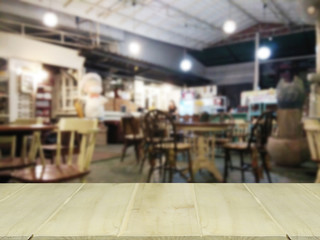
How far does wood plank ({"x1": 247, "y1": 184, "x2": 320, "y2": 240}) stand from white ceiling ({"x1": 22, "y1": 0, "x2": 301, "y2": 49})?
7367 mm

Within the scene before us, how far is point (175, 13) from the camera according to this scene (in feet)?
28.0

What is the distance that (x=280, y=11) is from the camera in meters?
8.62

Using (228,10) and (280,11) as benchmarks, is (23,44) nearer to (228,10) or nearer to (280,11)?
(228,10)

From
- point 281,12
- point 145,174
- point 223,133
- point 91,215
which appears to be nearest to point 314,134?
point 145,174

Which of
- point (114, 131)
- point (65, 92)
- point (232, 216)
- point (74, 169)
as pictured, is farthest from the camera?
point (114, 131)

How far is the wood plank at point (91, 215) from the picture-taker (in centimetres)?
41

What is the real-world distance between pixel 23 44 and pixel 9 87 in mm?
1269

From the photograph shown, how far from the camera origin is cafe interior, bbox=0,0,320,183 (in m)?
3.04

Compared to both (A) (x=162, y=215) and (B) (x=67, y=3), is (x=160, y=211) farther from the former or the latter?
(B) (x=67, y=3)

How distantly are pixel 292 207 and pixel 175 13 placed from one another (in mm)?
8983

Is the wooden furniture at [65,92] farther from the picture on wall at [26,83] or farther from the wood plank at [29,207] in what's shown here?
the wood plank at [29,207]

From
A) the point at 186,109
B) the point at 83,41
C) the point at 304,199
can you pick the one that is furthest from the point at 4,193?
the point at 186,109

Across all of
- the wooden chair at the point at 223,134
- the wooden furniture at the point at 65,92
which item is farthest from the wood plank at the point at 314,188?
the wooden furniture at the point at 65,92

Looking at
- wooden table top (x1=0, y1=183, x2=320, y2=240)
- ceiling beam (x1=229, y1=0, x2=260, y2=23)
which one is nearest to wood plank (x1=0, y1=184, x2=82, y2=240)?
wooden table top (x1=0, y1=183, x2=320, y2=240)
